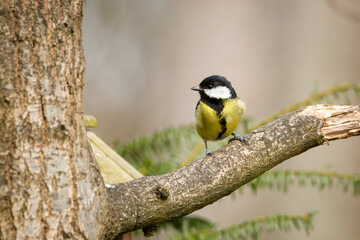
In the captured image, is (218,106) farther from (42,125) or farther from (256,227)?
(42,125)

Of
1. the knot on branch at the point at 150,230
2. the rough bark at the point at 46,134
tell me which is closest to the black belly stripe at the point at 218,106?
the knot on branch at the point at 150,230

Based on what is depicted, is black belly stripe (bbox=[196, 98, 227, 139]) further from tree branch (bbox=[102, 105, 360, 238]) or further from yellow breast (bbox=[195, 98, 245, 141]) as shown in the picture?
tree branch (bbox=[102, 105, 360, 238])

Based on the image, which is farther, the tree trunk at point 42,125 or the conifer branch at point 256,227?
the conifer branch at point 256,227

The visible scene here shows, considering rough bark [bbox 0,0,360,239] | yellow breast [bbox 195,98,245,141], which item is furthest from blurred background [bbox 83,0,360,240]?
rough bark [bbox 0,0,360,239]

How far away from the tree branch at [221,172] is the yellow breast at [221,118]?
42 cm

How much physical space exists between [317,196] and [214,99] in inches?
139

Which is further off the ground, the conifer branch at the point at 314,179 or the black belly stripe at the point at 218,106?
the black belly stripe at the point at 218,106

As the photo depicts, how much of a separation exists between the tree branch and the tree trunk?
205 mm

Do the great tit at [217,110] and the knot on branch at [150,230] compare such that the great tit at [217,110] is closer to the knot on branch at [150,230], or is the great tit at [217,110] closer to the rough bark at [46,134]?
the knot on branch at [150,230]

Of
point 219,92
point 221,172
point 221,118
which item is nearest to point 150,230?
point 221,172

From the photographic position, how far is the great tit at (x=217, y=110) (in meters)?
2.52

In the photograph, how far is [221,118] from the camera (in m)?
2.52

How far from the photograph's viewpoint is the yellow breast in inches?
99.2

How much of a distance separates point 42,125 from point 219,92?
1277mm
